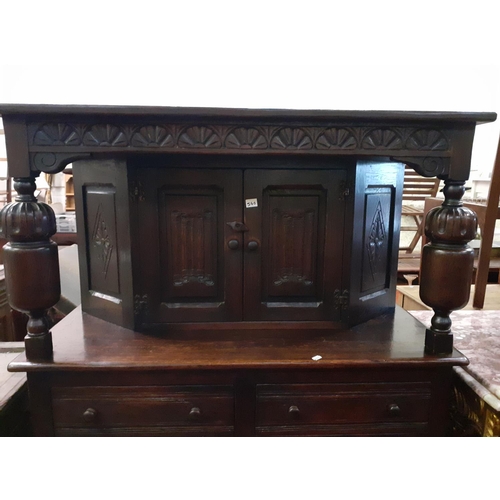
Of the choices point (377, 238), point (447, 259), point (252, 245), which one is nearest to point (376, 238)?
point (377, 238)

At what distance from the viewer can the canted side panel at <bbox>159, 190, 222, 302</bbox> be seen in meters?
1.46

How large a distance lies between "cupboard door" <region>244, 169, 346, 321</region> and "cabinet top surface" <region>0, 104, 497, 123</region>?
0.27m

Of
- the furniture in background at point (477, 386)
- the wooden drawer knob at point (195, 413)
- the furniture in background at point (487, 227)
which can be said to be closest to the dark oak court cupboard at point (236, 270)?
the wooden drawer knob at point (195, 413)

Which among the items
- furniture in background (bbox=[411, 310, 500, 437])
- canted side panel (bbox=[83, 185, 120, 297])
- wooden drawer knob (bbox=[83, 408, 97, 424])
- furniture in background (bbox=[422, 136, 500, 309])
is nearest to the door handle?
canted side panel (bbox=[83, 185, 120, 297])

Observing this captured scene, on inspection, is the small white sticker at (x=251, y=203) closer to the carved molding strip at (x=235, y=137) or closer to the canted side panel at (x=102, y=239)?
the carved molding strip at (x=235, y=137)

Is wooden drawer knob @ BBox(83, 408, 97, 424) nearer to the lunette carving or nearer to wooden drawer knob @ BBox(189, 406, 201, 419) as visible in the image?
wooden drawer knob @ BBox(189, 406, 201, 419)

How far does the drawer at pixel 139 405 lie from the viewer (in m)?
1.32

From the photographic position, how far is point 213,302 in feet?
5.06

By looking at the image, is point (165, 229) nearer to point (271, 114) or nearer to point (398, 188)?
point (271, 114)

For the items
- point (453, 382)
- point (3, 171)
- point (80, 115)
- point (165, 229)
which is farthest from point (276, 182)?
point (3, 171)

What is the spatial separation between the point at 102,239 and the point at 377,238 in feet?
3.46

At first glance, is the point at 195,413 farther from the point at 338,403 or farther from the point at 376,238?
the point at 376,238

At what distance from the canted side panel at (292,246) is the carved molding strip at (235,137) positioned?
0.27 m

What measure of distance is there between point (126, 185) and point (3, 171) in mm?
4902
